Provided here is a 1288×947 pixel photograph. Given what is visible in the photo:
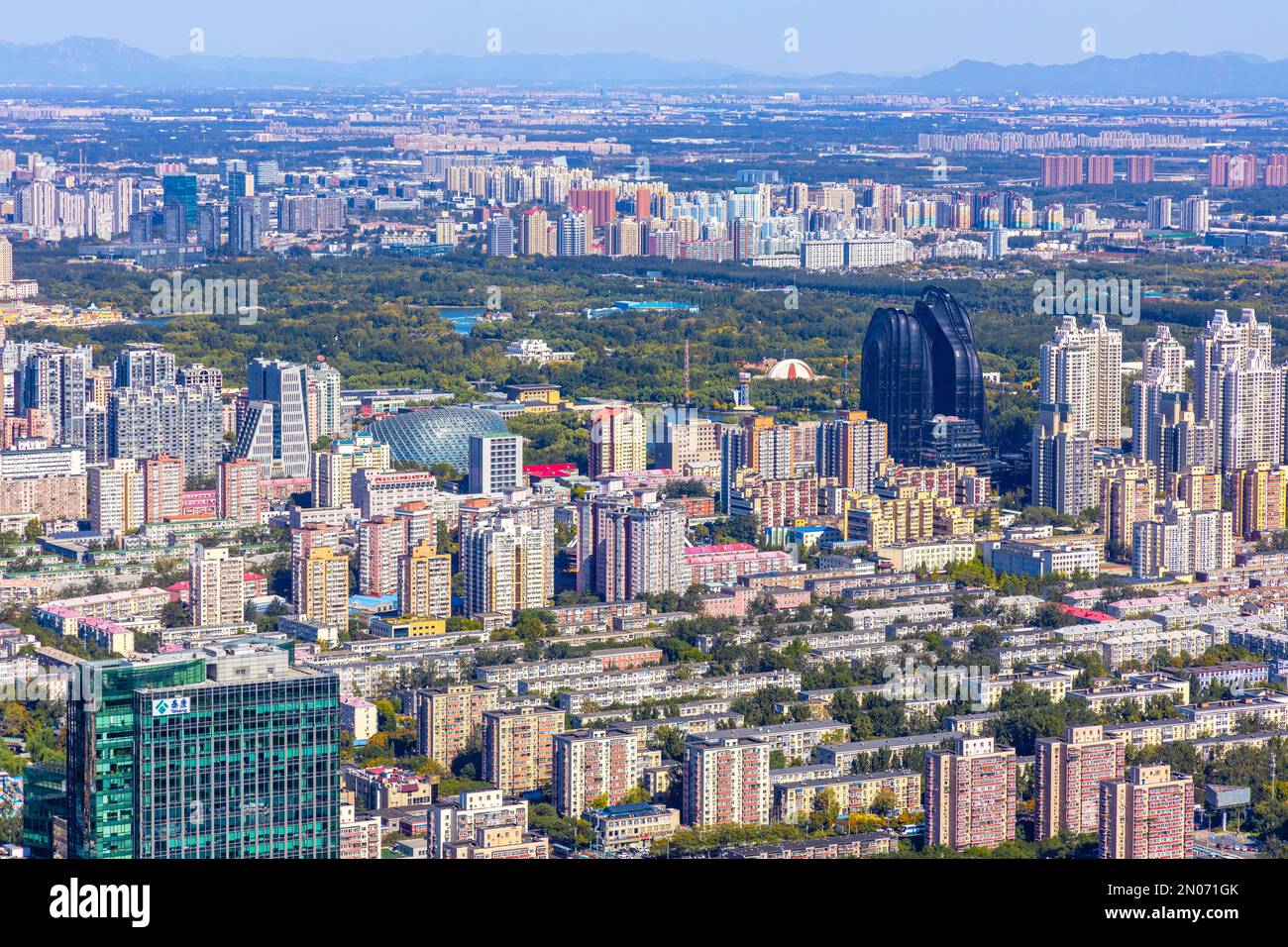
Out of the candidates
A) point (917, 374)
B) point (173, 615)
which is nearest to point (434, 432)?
point (917, 374)

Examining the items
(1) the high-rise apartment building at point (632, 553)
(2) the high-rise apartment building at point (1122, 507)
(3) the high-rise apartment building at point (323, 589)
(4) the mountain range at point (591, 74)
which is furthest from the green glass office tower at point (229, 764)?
(4) the mountain range at point (591, 74)

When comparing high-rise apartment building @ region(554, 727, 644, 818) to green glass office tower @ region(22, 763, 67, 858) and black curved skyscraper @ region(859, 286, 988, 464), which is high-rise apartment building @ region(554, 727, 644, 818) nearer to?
green glass office tower @ region(22, 763, 67, 858)

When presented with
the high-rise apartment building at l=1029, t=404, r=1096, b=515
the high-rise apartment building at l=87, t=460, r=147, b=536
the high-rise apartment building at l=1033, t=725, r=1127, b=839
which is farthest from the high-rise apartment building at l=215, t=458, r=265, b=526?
the high-rise apartment building at l=1033, t=725, r=1127, b=839

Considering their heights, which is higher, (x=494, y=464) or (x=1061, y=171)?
(x=1061, y=171)

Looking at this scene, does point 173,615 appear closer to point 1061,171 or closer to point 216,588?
point 216,588
